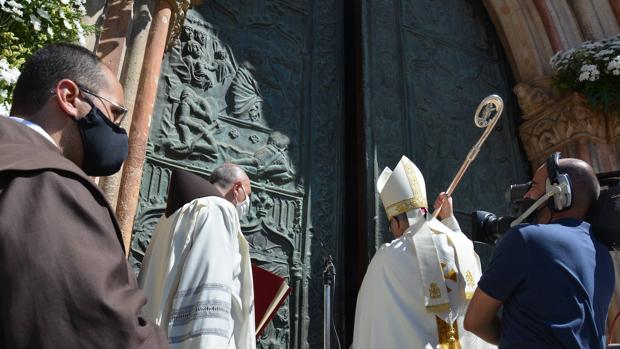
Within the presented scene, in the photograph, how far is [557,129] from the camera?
19.2ft

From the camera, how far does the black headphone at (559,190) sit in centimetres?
218

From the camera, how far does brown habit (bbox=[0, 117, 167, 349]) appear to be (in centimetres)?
106

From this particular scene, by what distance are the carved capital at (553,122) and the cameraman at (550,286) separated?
12.8ft

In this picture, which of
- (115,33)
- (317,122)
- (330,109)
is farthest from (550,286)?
(330,109)

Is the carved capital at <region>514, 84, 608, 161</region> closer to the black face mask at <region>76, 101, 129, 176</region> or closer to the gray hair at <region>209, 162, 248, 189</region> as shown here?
the gray hair at <region>209, 162, 248, 189</region>

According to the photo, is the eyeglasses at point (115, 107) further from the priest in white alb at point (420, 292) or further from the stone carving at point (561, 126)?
the stone carving at point (561, 126)

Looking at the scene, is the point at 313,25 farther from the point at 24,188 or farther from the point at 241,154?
the point at 24,188

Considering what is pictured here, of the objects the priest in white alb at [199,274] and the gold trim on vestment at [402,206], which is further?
the gold trim on vestment at [402,206]

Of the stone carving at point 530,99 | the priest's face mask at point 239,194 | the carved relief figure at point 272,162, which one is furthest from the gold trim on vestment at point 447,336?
the stone carving at point 530,99

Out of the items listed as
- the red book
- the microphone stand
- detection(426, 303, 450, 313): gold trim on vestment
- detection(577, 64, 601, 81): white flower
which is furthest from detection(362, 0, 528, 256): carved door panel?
detection(426, 303, 450, 313): gold trim on vestment

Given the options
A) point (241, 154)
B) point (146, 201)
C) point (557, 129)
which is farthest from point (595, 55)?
point (146, 201)

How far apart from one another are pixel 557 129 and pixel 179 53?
3.55 meters

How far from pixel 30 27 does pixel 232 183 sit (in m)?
1.19

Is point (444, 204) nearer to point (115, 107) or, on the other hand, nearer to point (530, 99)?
point (115, 107)
